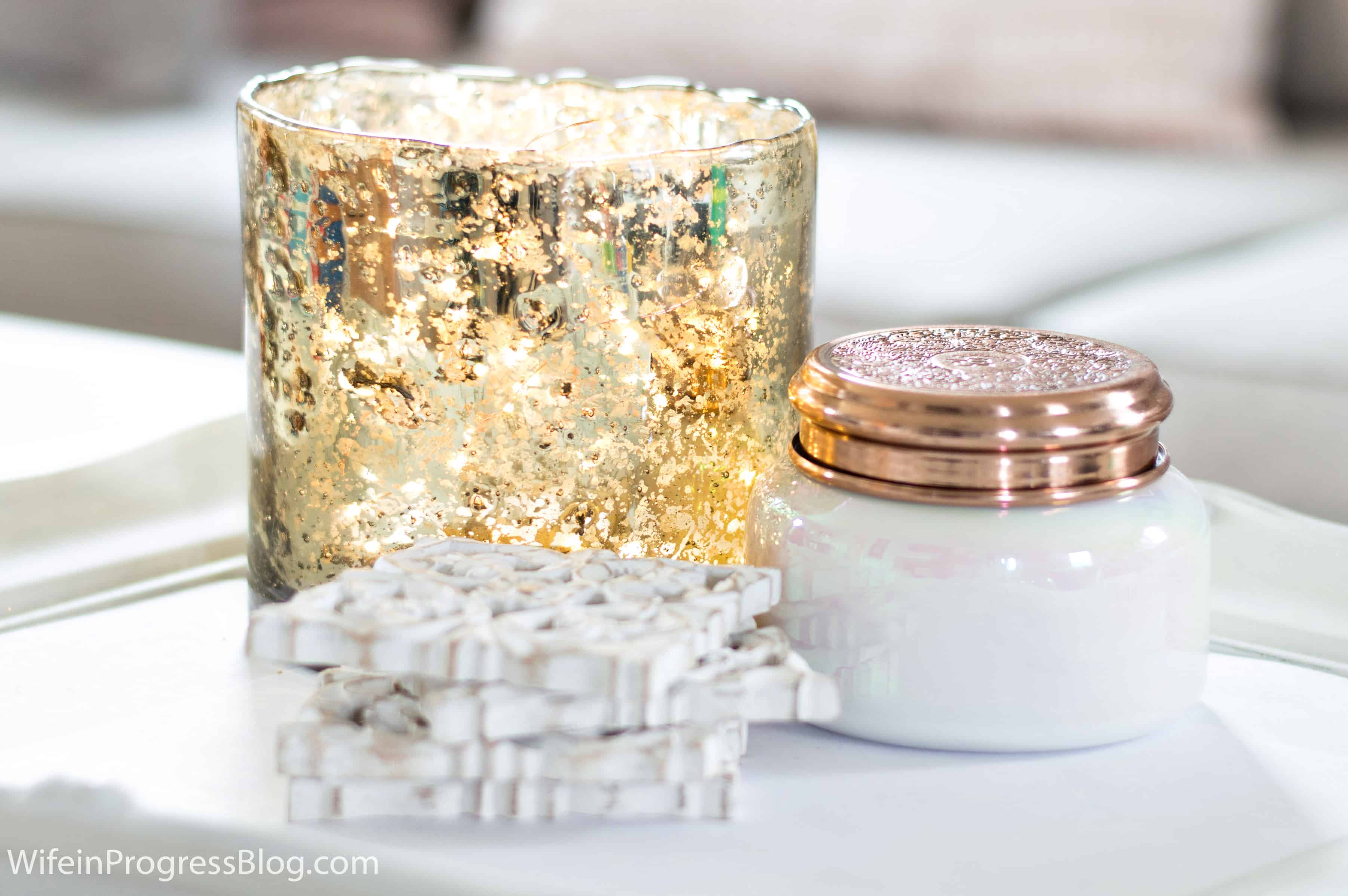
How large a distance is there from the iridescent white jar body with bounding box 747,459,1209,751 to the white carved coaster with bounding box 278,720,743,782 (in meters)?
0.07

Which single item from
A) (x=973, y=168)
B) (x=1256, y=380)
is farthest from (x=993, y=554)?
(x=973, y=168)

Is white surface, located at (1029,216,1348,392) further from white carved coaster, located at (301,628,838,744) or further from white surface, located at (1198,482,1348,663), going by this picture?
white carved coaster, located at (301,628,838,744)

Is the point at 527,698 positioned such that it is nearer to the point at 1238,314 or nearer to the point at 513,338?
the point at 513,338

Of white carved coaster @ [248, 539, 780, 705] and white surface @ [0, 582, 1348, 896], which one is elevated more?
white carved coaster @ [248, 539, 780, 705]

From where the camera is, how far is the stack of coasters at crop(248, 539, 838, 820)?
1.32ft

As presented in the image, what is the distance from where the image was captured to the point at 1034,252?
1.23 metres

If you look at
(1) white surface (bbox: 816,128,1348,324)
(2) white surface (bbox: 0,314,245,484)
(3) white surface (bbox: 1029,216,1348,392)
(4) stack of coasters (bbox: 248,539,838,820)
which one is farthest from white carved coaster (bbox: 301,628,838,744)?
(1) white surface (bbox: 816,128,1348,324)

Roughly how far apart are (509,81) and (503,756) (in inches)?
14.1

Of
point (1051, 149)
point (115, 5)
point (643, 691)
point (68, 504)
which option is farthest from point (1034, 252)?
point (115, 5)

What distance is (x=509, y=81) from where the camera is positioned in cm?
67

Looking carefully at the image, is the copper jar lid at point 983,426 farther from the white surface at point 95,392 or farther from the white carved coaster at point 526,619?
the white surface at point 95,392

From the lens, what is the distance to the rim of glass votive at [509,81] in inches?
19.3

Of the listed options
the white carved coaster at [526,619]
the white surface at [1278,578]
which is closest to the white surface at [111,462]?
the white carved coaster at [526,619]

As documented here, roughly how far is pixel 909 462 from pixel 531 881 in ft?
0.54
